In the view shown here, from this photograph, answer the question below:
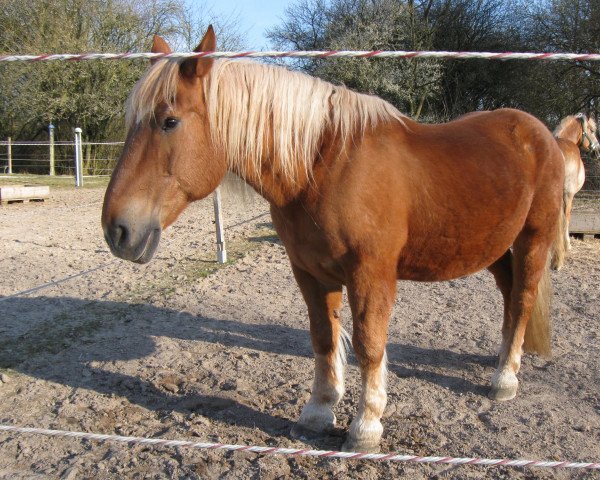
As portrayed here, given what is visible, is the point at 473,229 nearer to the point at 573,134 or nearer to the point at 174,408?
the point at 174,408

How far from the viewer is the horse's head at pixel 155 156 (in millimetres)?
2234

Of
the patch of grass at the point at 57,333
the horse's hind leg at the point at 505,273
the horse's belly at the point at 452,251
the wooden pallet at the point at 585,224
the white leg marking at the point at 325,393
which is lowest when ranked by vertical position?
the patch of grass at the point at 57,333

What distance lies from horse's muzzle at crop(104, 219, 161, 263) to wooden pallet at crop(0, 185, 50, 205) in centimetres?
1093

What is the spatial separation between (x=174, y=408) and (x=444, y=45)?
22.1 m

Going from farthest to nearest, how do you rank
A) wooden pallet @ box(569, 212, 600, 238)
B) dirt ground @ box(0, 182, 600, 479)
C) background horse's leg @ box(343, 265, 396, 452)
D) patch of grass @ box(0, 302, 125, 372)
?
wooden pallet @ box(569, 212, 600, 238), patch of grass @ box(0, 302, 125, 372), dirt ground @ box(0, 182, 600, 479), background horse's leg @ box(343, 265, 396, 452)

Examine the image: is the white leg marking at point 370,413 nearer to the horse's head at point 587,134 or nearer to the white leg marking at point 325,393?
the white leg marking at point 325,393

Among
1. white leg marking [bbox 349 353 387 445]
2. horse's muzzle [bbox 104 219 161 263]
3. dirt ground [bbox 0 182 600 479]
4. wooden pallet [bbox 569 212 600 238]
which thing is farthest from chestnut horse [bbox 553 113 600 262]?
horse's muzzle [bbox 104 219 161 263]

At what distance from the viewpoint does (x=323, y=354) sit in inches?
123

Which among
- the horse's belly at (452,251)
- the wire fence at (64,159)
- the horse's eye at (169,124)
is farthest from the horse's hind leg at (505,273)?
the wire fence at (64,159)

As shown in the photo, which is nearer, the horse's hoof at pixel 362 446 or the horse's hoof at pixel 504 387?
the horse's hoof at pixel 362 446

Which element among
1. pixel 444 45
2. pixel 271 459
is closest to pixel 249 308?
pixel 271 459

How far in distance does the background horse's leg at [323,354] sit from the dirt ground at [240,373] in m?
0.12

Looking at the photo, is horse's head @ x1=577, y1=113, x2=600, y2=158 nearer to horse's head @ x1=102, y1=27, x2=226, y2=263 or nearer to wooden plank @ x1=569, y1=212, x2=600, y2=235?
wooden plank @ x1=569, y1=212, x2=600, y2=235

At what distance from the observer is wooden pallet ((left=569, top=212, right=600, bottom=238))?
8070mm
